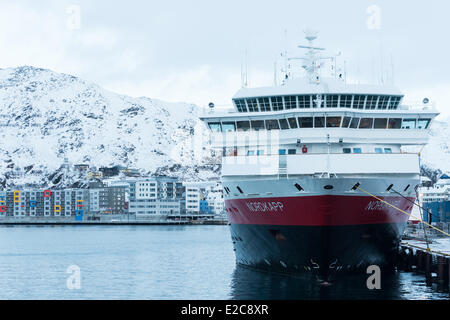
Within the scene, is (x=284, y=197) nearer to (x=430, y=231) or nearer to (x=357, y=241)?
(x=357, y=241)

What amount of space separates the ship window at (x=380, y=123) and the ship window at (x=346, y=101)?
1.66 m

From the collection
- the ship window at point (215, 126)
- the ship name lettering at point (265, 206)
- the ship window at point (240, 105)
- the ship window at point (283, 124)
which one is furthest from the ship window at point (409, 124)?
the ship window at point (215, 126)

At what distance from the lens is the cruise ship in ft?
114

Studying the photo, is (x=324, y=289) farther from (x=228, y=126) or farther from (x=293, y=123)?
(x=228, y=126)

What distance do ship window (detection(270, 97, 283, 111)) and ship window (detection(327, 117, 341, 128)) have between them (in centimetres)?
279

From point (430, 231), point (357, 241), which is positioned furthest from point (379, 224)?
point (430, 231)

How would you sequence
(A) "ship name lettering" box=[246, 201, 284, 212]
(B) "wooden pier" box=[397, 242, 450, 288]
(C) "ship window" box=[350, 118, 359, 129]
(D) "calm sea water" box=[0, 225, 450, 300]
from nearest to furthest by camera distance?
(A) "ship name lettering" box=[246, 201, 284, 212], (D) "calm sea water" box=[0, 225, 450, 300], (B) "wooden pier" box=[397, 242, 450, 288], (C) "ship window" box=[350, 118, 359, 129]

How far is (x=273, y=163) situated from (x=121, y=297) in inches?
434

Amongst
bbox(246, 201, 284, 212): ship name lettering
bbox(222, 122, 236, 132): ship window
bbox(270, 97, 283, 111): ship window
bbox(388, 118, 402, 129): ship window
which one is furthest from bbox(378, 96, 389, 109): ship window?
bbox(246, 201, 284, 212): ship name lettering

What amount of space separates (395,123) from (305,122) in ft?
16.9

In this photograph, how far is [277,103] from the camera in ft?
128

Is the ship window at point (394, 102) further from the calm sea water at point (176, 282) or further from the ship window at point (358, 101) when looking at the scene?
the calm sea water at point (176, 282)

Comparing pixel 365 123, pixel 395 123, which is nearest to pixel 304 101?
pixel 365 123

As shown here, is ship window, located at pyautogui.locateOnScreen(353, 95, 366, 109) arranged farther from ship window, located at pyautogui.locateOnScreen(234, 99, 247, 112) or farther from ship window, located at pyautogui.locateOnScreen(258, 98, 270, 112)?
ship window, located at pyautogui.locateOnScreen(234, 99, 247, 112)
